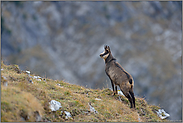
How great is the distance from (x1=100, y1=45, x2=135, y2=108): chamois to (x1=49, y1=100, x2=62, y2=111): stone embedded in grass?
4.32 meters

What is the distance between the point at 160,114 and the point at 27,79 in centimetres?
895

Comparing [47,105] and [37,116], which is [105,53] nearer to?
[47,105]

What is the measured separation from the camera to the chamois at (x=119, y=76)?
10.6 meters

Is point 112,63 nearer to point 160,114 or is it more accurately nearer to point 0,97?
point 160,114

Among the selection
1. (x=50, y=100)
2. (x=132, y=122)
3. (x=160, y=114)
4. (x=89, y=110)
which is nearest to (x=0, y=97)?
(x=50, y=100)

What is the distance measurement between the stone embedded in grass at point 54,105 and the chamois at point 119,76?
14.2 feet

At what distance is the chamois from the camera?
34.9ft

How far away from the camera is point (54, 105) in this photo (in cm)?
793

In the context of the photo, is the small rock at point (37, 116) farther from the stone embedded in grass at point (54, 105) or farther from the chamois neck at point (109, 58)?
the chamois neck at point (109, 58)

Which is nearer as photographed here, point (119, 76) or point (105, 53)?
point (119, 76)

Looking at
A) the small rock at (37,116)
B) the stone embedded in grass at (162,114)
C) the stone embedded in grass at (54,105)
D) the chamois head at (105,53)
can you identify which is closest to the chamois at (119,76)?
the chamois head at (105,53)

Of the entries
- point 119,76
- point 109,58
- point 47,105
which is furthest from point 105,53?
point 47,105

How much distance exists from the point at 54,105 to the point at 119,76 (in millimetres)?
4785

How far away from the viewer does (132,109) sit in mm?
10727
